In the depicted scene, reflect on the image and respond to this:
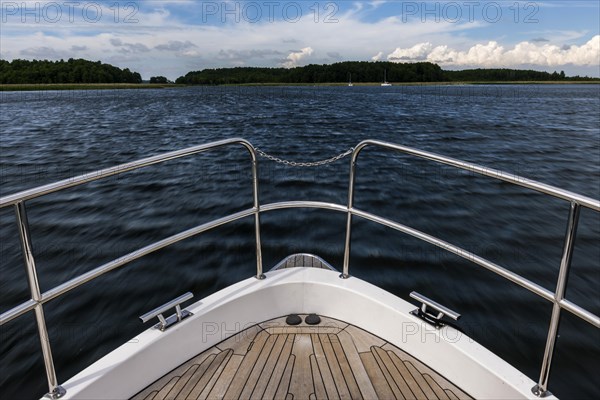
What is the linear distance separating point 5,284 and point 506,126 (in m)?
18.6

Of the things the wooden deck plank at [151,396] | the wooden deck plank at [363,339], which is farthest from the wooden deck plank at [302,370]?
the wooden deck plank at [151,396]

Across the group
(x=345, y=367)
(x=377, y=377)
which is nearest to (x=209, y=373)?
A: (x=345, y=367)

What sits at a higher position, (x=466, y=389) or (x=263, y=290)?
(x=263, y=290)

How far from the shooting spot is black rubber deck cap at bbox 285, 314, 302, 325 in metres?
2.35

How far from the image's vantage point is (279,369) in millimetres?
1979

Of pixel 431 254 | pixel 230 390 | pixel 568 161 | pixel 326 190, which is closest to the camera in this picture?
pixel 230 390

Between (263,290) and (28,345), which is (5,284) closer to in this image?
(28,345)

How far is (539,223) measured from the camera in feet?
21.7

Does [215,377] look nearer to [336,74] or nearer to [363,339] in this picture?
[363,339]

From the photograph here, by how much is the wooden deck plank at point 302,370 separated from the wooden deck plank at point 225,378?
28 centimetres

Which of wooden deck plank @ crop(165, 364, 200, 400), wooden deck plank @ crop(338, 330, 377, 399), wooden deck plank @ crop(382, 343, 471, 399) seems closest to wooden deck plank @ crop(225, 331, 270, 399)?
wooden deck plank @ crop(165, 364, 200, 400)

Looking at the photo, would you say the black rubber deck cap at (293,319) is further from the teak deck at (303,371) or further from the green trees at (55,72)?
the green trees at (55,72)

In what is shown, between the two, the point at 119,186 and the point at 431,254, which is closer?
the point at 431,254

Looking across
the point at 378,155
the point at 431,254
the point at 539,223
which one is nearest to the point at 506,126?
the point at 378,155
